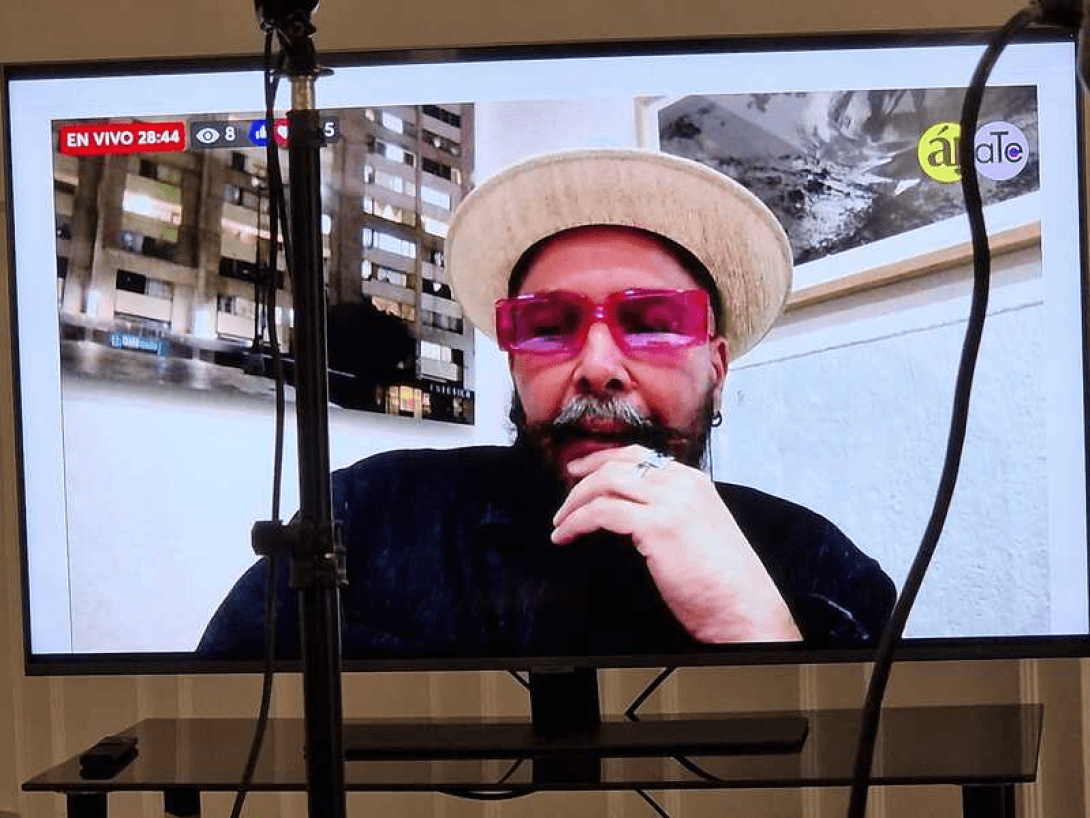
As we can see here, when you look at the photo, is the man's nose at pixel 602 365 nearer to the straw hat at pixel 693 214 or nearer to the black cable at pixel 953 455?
the straw hat at pixel 693 214

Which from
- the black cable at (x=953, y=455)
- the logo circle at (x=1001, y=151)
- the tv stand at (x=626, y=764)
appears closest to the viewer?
the black cable at (x=953, y=455)

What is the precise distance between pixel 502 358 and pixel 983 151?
0.63 metres

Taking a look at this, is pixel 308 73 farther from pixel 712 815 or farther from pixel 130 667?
pixel 712 815

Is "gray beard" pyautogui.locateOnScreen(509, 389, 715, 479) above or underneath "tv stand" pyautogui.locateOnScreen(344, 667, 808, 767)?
above

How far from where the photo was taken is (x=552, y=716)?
163 centimetres

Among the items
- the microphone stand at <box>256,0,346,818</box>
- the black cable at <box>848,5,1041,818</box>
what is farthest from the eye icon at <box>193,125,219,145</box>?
the black cable at <box>848,5,1041,818</box>

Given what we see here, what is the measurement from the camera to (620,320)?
1592mm

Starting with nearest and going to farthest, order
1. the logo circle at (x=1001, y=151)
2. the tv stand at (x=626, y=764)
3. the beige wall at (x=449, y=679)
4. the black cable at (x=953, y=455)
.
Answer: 1. the black cable at (x=953, y=455)
2. the tv stand at (x=626, y=764)
3. the logo circle at (x=1001, y=151)
4. the beige wall at (x=449, y=679)

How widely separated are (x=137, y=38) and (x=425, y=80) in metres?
0.61

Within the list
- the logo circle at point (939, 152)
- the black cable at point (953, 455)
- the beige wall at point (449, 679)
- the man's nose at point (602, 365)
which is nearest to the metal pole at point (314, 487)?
the black cable at point (953, 455)

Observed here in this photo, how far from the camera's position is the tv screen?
1.59 m

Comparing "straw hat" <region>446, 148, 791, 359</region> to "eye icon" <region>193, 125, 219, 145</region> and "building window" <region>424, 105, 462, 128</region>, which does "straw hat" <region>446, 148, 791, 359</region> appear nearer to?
"building window" <region>424, 105, 462, 128</region>

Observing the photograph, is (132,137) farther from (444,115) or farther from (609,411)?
(609,411)

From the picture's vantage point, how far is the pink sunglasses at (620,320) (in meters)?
1.59
